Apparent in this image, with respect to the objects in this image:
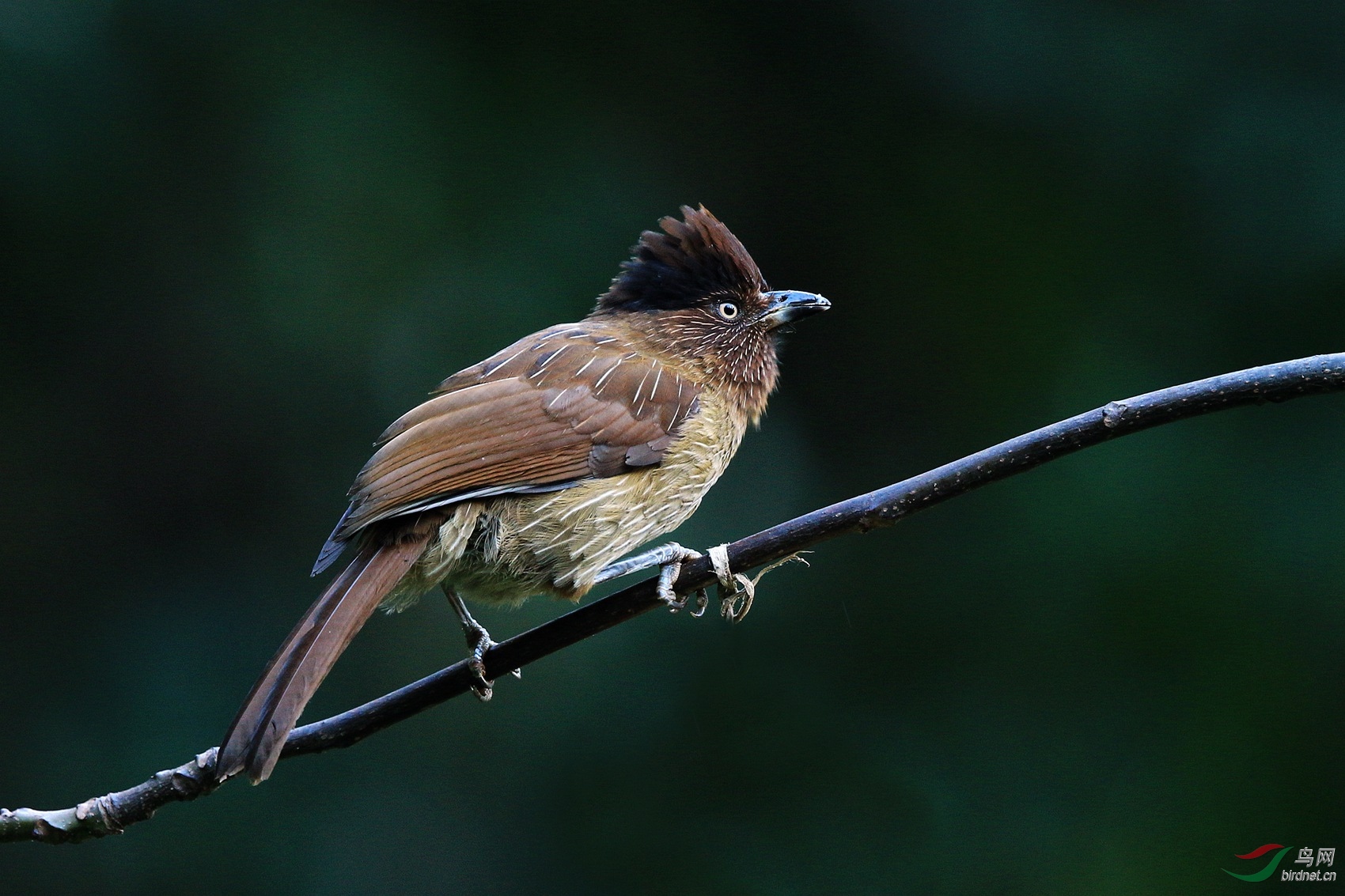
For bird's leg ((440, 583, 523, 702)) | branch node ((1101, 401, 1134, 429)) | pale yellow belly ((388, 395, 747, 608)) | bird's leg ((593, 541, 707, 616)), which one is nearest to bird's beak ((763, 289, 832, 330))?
pale yellow belly ((388, 395, 747, 608))

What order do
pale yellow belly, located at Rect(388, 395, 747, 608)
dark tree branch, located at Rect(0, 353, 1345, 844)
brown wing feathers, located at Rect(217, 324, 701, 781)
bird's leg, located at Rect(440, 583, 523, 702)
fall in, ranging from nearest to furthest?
dark tree branch, located at Rect(0, 353, 1345, 844)
brown wing feathers, located at Rect(217, 324, 701, 781)
pale yellow belly, located at Rect(388, 395, 747, 608)
bird's leg, located at Rect(440, 583, 523, 702)

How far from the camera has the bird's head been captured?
363cm

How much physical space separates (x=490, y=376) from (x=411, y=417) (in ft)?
0.92

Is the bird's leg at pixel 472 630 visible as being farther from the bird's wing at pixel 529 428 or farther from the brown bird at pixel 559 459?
the bird's wing at pixel 529 428

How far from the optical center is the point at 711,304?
12.2 ft

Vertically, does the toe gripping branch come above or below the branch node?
below

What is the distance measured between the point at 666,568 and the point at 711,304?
125cm

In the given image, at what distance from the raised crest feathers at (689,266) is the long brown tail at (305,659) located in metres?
1.32

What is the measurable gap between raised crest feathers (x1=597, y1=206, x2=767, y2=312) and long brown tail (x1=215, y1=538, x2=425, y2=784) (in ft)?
4.34

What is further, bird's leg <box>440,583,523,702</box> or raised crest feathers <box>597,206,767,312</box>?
raised crest feathers <box>597,206,767,312</box>

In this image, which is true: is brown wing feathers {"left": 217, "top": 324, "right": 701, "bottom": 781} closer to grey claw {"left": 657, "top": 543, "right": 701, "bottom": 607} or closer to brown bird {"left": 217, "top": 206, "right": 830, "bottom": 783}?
brown bird {"left": 217, "top": 206, "right": 830, "bottom": 783}

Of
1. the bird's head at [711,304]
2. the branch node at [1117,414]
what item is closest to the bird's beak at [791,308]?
the bird's head at [711,304]

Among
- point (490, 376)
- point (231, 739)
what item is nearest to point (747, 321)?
point (490, 376)

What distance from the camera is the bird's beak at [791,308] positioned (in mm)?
3631
